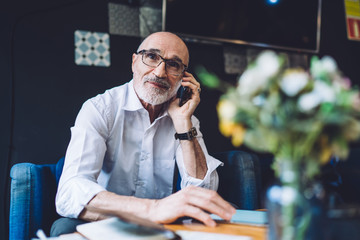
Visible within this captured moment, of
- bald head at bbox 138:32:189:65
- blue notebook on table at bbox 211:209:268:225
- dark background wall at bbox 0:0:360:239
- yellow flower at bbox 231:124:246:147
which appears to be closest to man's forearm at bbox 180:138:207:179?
bald head at bbox 138:32:189:65

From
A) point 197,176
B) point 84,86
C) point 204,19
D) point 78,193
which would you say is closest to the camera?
point 78,193

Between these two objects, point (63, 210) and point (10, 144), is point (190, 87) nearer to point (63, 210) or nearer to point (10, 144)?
point (63, 210)

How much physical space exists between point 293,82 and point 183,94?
A: 125cm

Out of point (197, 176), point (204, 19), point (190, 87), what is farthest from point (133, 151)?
point (204, 19)

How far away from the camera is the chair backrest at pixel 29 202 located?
131cm

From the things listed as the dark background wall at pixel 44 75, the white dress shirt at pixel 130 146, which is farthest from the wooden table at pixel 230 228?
the dark background wall at pixel 44 75

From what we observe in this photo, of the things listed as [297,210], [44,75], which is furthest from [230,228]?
[44,75]

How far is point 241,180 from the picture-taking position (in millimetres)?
1812

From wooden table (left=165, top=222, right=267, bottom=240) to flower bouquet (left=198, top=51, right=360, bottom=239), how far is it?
287 millimetres

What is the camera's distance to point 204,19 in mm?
2525

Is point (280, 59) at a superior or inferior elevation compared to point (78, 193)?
superior

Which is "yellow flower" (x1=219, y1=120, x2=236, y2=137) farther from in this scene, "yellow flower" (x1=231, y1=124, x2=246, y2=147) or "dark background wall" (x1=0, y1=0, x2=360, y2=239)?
"dark background wall" (x1=0, y1=0, x2=360, y2=239)

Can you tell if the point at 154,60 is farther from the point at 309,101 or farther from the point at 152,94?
the point at 309,101

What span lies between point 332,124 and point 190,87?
1.28m
